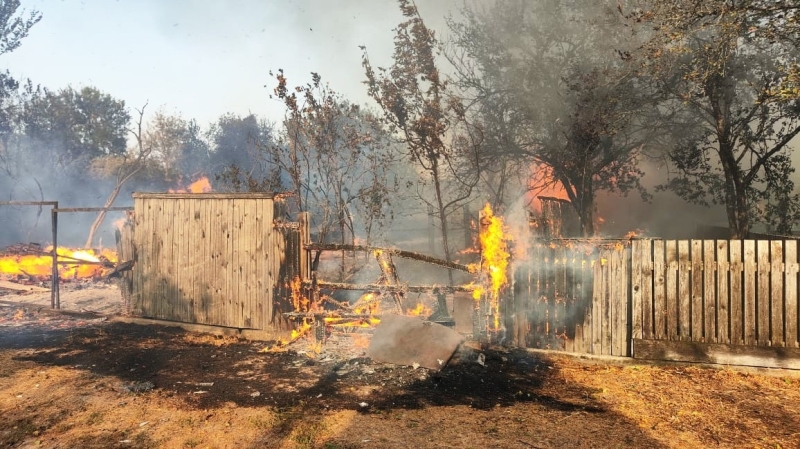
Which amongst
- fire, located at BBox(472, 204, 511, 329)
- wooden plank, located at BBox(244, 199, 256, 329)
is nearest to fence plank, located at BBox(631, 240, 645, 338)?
fire, located at BBox(472, 204, 511, 329)

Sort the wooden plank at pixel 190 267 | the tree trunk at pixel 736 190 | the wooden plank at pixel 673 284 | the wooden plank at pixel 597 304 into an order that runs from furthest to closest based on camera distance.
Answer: the tree trunk at pixel 736 190 < the wooden plank at pixel 190 267 < the wooden plank at pixel 597 304 < the wooden plank at pixel 673 284

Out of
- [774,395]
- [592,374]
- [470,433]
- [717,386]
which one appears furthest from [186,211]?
[774,395]

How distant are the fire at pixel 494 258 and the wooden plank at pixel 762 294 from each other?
3.60m

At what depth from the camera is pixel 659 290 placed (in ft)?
23.2

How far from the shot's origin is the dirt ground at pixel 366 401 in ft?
15.9

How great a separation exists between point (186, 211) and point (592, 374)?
8.24 m

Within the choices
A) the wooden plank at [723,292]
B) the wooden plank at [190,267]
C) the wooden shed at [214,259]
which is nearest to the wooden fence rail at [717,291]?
the wooden plank at [723,292]

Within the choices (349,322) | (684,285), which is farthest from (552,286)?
(349,322)

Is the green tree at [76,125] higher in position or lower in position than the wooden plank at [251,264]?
higher

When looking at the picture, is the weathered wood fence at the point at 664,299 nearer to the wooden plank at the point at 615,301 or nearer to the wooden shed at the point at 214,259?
the wooden plank at the point at 615,301

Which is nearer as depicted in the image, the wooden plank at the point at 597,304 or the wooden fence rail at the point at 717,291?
the wooden fence rail at the point at 717,291

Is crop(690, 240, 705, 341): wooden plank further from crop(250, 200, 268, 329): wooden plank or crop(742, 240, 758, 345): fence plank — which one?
crop(250, 200, 268, 329): wooden plank

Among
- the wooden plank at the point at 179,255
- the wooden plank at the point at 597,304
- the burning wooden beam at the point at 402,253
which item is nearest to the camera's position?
the wooden plank at the point at 597,304

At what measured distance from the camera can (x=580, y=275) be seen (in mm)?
7402
